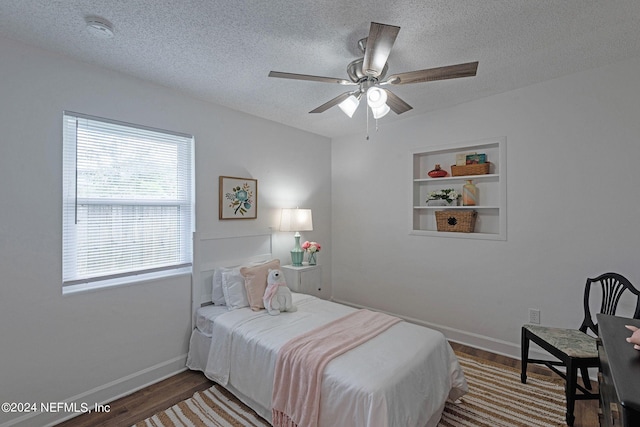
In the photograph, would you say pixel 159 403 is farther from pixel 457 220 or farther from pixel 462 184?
pixel 462 184

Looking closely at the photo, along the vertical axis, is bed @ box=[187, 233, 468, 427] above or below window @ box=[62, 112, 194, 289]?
below

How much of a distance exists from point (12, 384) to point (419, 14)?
3357 mm

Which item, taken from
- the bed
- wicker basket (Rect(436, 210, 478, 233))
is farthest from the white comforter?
wicker basket (Rect(436, 210, 478, 233))

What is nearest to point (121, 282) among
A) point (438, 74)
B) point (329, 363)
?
point (329, 363)

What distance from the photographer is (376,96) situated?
1.92 meters

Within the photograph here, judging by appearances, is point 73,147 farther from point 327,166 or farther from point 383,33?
point 327,166

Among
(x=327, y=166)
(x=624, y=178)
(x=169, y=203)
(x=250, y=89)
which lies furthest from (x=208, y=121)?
(x=624, y=178)

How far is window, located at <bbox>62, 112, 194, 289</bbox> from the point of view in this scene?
2.22m

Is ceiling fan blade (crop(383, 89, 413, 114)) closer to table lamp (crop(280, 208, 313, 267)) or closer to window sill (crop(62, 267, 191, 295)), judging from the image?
table lamp (crop(280, 208, 313, 267))

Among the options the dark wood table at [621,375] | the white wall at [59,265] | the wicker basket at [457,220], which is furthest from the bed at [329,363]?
the wicker basket at [457,220]

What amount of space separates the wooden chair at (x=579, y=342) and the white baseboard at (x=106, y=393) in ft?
9.75

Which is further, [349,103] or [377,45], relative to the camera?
[349,103]

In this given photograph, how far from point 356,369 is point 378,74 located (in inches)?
69.1

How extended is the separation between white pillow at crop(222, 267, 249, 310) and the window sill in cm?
38
